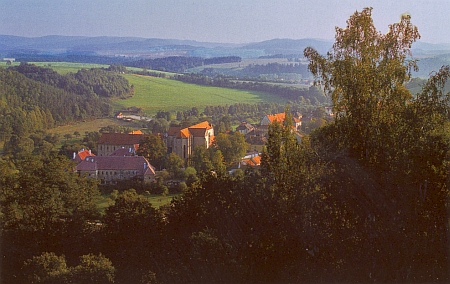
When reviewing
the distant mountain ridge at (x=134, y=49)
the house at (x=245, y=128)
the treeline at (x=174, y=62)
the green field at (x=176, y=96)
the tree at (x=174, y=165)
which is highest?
the distant mountain ridge at (x=134, y=49)

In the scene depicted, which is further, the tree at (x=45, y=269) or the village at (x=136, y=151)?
the village at (x=136, y=151)

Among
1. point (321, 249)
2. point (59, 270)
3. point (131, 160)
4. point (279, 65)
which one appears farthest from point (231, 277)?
point (279, 65)

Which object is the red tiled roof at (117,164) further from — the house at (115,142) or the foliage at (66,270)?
the foliage at (66,270)

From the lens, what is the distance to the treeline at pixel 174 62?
2464cm

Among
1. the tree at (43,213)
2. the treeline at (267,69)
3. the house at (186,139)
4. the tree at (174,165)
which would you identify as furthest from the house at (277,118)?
the treeline at (267,69)

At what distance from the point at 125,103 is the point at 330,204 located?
18.6 m

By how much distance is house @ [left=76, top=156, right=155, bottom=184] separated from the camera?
11281mm

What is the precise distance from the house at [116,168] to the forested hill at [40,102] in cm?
404

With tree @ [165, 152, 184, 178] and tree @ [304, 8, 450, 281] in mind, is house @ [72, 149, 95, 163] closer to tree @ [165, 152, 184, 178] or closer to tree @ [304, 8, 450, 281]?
tree @ [165, 152, 184, 178]

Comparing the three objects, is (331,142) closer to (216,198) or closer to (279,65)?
(216,198)

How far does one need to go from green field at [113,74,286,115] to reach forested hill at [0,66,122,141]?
1350 mm

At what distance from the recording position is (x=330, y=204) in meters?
3.27

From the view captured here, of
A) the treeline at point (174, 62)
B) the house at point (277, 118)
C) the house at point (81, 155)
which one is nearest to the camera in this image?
the house at point (277, 118)

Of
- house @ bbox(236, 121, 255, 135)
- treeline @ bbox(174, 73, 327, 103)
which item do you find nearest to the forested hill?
treeline @ bbox(174, 73, 327, 103)
